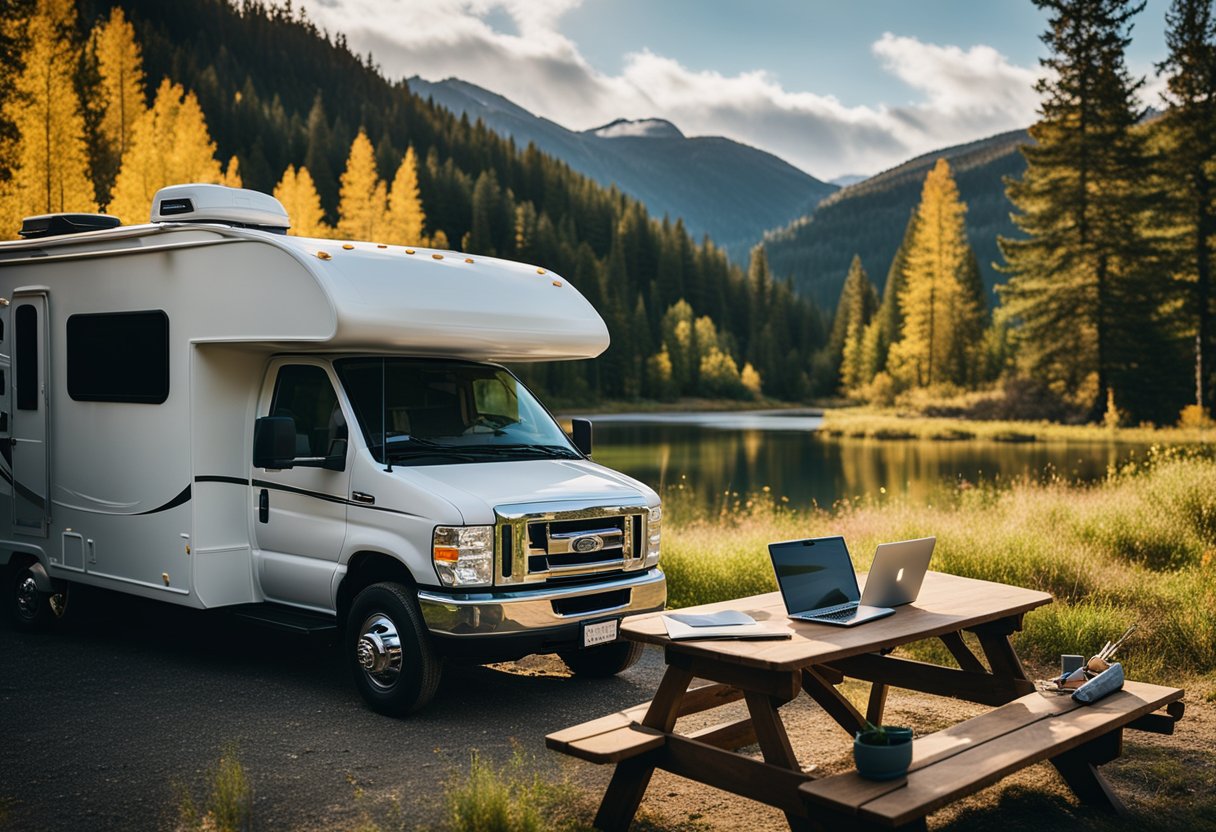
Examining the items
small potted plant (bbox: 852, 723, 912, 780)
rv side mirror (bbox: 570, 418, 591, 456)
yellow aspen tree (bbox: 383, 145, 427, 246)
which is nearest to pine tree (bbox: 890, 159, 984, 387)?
yellow aspen tree (bbox: 383, 145, 427, 246)

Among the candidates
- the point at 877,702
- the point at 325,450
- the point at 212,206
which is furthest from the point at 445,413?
the point at 877,702

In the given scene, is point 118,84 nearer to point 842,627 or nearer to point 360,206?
point 360,206

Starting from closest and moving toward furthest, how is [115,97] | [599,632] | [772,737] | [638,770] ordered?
[772,737] → [638,770] → [599,632] → [115,97]

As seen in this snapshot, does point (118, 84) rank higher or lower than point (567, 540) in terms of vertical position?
higher

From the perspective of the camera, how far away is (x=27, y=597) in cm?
1028

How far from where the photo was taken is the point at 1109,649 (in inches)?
250

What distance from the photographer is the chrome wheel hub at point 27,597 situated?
10.2 meters

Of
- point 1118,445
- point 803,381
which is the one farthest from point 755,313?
point 1118,445

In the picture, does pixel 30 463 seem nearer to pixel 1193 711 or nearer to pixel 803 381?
pixel 1193 711

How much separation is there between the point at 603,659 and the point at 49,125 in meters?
34.5

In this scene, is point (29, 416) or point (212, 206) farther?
point (29, 416)

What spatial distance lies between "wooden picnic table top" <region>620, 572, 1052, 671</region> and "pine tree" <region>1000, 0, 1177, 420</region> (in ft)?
149

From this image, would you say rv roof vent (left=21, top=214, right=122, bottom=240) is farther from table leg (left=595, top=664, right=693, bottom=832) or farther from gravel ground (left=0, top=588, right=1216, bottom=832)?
table leg (left=595, top=664, right=693, bottom=832)

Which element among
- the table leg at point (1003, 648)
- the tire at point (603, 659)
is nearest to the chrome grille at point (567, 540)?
the tire at point (603, 659)
